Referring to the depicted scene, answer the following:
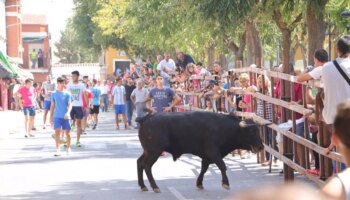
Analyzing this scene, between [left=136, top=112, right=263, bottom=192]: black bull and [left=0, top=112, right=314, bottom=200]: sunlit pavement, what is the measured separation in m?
0.53

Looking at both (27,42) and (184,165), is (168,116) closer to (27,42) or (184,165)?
(184,165)

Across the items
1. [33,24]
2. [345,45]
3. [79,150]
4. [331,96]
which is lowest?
[79,150]

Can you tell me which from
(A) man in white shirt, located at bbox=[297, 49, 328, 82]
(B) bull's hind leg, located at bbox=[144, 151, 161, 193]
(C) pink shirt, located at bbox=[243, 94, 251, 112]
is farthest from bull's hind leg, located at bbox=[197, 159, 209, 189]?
(C) pink shirt, located at bbox=[243, 94, 251, 112]

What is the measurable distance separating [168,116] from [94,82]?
72.3 ft

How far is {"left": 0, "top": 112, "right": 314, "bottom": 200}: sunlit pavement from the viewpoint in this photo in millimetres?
11445

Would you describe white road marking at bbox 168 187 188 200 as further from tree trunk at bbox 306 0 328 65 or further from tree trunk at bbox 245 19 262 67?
tree trunk at bbox 245 19 262 67

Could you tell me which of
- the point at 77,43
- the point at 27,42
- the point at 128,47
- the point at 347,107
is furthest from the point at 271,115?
the point at 27,42

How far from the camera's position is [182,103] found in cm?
2406

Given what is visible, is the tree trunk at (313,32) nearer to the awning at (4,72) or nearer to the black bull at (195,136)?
the black bull at (195,136)

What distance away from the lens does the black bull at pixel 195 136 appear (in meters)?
11.4

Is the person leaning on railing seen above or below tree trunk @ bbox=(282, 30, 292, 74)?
below

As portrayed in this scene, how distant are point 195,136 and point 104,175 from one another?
2698 millimetres

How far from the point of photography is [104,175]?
1366cm

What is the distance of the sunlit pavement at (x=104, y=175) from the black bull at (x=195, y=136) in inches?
20.7
